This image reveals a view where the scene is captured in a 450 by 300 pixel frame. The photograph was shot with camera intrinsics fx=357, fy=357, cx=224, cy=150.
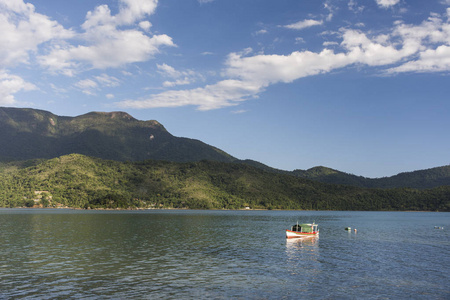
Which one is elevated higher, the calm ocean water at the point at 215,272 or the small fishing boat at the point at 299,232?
the small fishing boat at the point at 299,232

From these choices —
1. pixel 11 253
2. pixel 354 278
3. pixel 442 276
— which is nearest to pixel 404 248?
pixel 442 276

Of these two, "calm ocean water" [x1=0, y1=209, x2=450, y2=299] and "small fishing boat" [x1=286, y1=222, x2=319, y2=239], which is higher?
"small fishing boat" [x1=286, y1=222, x2=319, y2=239]

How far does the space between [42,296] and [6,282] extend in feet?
28.1

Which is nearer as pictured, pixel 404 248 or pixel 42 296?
pixel 42 296

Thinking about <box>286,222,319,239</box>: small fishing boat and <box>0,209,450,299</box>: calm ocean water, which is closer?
<box>0,209,450,299</box>: calm ocean water

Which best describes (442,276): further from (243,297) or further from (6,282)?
(6,282)

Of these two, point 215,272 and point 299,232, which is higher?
point 299,232

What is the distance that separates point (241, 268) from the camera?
4997cm

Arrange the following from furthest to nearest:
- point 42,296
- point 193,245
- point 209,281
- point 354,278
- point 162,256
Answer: point 193,245, point 162,256, point 354,278, point 209,281, point 42,296

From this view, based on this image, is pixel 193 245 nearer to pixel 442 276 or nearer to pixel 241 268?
pixel 241 268

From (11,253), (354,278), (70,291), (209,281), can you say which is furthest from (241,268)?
(11,253)

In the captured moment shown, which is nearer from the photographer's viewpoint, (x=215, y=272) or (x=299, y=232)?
(x=215, y=272)

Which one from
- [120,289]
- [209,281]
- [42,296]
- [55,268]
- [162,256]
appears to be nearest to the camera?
[42,296]

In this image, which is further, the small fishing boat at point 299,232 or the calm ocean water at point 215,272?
the small fishing boat at point 299,232
